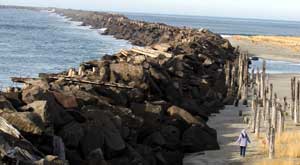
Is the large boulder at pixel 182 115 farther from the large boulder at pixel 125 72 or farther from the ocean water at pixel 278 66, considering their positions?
the ocean water at pixel 278 66

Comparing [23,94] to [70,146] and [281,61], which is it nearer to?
[70,146]

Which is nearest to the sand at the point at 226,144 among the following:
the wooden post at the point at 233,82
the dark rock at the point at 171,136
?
the dark rock at the point at 171,136

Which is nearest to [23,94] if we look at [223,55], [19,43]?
[223,55]

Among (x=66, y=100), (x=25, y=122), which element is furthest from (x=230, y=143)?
(x=25, y=122)

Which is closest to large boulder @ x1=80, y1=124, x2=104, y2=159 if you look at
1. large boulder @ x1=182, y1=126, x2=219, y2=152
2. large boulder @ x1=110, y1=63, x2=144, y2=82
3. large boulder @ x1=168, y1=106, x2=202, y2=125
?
large boulder @ x1=182, y1=126, x2=219, y2=152

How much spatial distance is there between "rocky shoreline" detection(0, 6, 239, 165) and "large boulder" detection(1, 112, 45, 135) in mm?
20

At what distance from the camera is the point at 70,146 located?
13203mm

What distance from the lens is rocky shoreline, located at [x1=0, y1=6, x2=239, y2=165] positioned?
12086mm

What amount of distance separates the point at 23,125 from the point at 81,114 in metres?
2.93

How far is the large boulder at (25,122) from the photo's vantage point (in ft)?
39.3

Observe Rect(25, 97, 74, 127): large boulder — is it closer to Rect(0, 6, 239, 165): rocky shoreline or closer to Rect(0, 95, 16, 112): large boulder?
Rect(0, 6, 239, 165): rocky shoreline

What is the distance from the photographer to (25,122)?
12.0 metres

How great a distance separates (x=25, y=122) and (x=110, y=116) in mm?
3492

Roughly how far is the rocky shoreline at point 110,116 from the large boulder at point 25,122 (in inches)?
0.8
